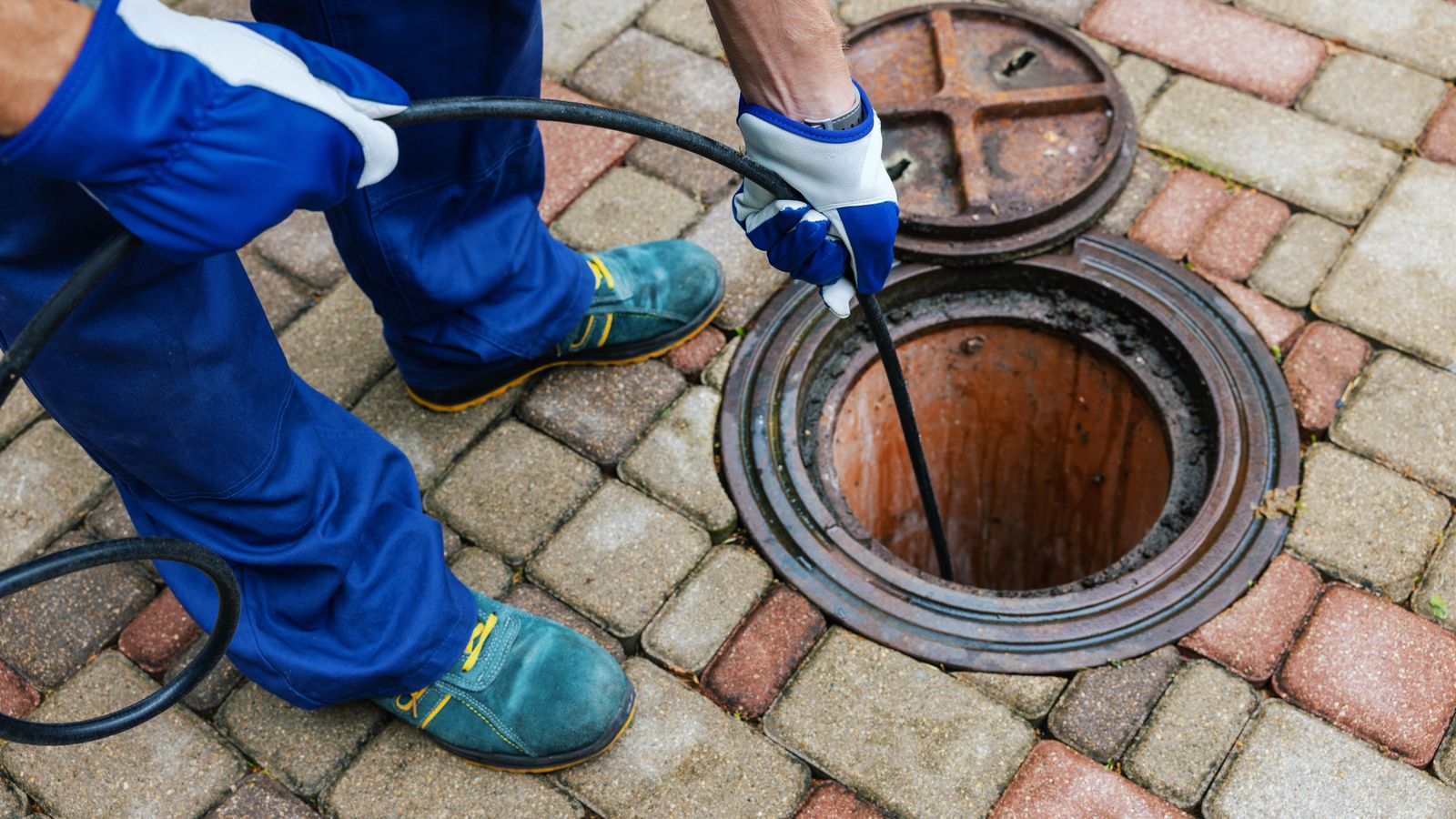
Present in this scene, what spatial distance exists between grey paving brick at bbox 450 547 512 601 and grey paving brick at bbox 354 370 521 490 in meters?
0.20

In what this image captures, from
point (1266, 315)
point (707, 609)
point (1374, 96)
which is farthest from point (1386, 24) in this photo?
point (707, 609)

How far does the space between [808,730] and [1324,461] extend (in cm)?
114

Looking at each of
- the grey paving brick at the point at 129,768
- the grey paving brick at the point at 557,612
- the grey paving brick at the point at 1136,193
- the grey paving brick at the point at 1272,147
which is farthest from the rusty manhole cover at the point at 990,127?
the grey paving brick at the point at 129,768

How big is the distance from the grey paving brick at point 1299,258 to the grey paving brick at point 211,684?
7.25 ft

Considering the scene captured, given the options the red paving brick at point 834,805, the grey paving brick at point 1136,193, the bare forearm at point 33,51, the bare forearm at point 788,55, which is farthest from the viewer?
the grey paving brick at point 1136,193

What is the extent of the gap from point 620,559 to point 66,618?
106cm

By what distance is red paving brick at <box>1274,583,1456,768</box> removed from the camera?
6.64 ft

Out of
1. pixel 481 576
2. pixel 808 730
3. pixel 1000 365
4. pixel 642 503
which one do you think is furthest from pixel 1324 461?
pixel 481 576

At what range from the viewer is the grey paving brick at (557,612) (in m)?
2.21

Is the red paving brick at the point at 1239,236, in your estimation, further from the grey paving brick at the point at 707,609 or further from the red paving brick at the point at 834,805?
the red paving brick at the point at 834,805

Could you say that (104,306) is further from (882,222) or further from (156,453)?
(882,222)

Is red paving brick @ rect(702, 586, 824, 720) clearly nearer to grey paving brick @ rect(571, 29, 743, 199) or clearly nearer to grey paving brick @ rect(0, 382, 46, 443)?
grey paving brick @ rect(571, 29, 743, 199)

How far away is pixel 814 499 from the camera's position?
2.38 m

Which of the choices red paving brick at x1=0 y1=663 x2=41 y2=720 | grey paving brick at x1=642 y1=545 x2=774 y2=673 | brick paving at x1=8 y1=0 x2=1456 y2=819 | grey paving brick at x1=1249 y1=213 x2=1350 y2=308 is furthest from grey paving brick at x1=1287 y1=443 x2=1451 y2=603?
red paving brick at x1=0 y1=663 x2=41 y2=720
